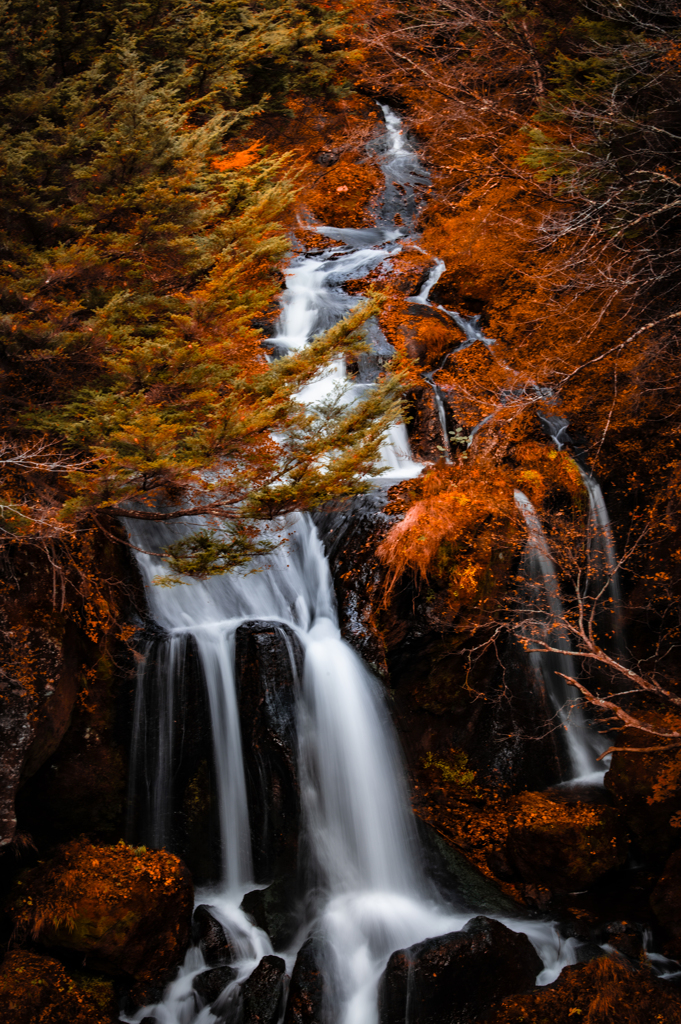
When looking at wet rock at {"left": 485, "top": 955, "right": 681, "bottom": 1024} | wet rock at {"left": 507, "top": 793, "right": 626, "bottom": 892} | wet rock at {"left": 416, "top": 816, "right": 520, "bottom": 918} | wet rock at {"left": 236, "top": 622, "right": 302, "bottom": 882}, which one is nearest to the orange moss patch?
wet rock at {"left": 236, "top": 622, "right": 302, "bottom": 882}

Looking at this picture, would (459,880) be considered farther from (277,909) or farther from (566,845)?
(277,909)

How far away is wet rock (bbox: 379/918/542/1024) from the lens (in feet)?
17.3

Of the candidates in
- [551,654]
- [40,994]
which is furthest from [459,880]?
[40,994]

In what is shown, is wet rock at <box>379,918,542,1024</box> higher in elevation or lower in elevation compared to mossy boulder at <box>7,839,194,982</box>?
lower

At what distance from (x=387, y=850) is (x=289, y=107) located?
45.5 ft

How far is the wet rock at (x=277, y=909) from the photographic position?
241 inches

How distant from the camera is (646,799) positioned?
6.96m

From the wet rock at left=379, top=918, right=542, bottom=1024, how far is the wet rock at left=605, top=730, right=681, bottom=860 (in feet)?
7.19

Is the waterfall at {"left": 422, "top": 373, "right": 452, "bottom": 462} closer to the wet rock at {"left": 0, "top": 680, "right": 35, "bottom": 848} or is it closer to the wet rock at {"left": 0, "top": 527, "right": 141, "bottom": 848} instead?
the wet rock at {"left": 0, "top": 527, "right": 141, "bottom": 848}

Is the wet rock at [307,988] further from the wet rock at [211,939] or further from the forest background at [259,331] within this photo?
the forest background at [259,331]

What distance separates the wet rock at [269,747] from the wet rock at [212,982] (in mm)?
Result: 959

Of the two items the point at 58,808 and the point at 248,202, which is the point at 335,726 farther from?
the point at 248,202

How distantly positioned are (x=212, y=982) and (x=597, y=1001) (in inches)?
126

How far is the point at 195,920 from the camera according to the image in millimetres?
6098
